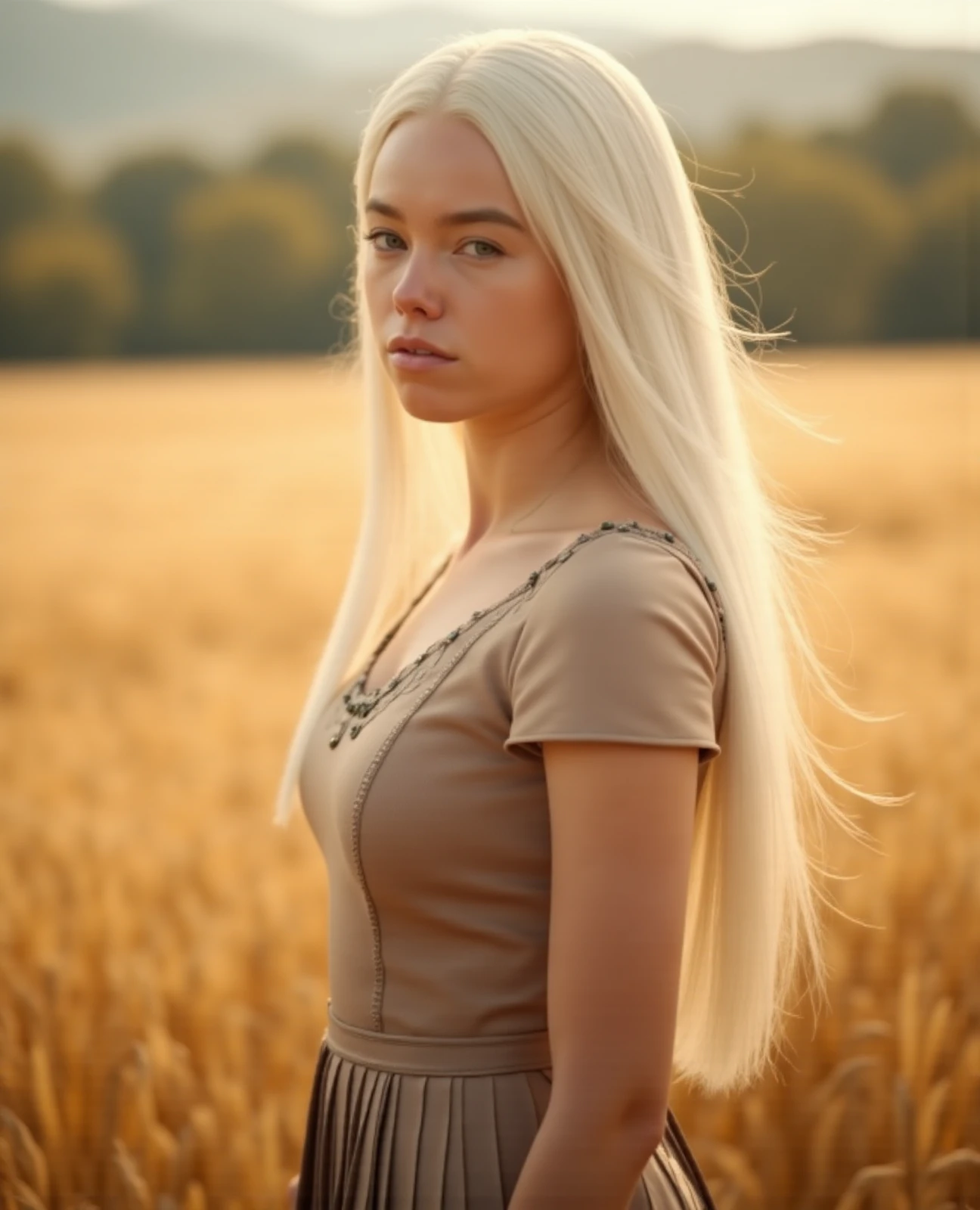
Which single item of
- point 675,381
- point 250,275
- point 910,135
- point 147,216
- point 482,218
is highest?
point 910,135

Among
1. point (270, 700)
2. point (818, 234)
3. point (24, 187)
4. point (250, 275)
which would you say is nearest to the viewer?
point (270, 700)

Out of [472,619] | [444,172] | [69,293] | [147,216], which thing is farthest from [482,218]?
[147,216]

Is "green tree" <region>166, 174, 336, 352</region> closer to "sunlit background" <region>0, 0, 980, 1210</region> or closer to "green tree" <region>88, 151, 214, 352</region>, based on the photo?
"green tree" <region>88, 151, 214, 352</region>

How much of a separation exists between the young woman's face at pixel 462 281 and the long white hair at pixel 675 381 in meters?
0.02

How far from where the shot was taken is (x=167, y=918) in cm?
307

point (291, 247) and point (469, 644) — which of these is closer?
point (469, 644)

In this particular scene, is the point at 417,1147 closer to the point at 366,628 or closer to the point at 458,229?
the point at 366,628

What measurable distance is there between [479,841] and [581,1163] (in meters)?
0.25

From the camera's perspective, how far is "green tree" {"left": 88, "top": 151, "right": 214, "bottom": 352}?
79.4 ft

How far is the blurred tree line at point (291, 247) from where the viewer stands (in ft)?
74.4

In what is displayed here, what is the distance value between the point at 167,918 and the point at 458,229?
213 cm

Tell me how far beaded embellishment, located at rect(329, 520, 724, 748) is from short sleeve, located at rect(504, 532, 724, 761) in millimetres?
28

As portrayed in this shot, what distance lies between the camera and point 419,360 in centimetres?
129

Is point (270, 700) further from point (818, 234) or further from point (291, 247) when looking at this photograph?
point (291, 247)
